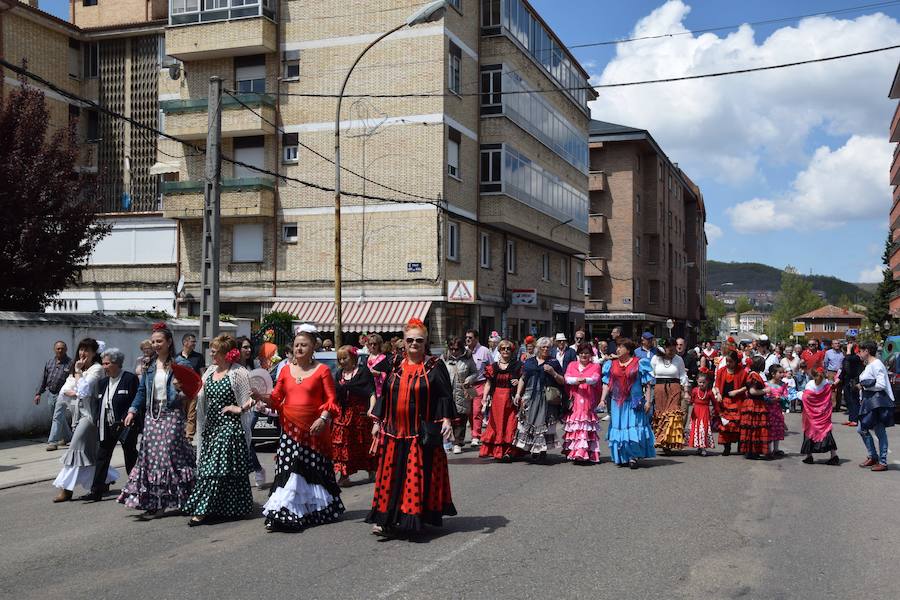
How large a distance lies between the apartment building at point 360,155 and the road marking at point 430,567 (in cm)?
2026

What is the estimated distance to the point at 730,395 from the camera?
1393 cm

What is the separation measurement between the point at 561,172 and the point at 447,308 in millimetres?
12340

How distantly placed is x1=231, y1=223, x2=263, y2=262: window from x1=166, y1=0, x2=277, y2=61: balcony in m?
6.12

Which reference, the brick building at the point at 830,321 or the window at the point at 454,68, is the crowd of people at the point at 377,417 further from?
the brick building at the point at 830,321

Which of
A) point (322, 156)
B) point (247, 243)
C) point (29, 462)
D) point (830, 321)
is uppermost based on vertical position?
point (322, 156)

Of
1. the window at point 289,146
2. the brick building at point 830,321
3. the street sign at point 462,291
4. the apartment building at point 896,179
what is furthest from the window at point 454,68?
the brick building at point 830,321

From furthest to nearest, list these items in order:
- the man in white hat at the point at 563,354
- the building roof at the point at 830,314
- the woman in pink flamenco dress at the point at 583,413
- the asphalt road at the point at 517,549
A: 1. the building roof at the point at 830,314
2. the man in white hat at the point at 563,354
3. the woman in pink flamenco dress at the point at 583,413
4. the asphalt road at the point at 517,549

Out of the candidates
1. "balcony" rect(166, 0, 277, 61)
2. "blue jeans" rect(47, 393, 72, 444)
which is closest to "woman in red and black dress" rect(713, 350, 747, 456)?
"blue jeans" rect(47, 393, 72, 444)

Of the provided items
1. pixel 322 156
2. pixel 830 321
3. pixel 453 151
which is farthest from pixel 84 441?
pixel 830 321

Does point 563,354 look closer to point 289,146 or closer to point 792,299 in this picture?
point 289,146

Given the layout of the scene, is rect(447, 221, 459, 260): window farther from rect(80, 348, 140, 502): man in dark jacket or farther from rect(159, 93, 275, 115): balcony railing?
rect(80, 348, 140, 502): man in dark jacket

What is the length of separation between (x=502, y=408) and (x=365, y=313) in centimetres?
1702

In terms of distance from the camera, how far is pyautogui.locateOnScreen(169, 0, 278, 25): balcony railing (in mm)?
31125

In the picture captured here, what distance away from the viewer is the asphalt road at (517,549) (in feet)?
20.6
